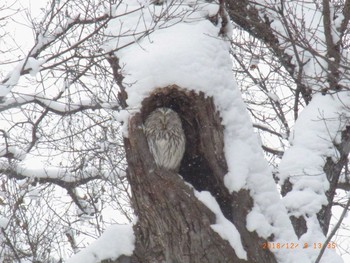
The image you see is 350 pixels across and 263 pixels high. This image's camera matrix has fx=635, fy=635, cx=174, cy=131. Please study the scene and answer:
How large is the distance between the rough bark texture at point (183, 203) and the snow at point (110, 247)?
83 mm

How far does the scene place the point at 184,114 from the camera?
6.55 m

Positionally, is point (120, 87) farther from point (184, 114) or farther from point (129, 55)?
point (184, 114)

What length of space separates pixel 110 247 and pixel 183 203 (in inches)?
37.0

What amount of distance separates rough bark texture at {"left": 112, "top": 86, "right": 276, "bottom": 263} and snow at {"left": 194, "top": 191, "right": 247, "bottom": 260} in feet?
0.13

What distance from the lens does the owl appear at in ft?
22.2

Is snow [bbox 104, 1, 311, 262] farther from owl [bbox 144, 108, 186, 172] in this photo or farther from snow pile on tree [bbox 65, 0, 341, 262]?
owl [bbox 144, 108, 186, 172]

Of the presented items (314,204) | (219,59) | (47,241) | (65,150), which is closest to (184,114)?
(219,59)

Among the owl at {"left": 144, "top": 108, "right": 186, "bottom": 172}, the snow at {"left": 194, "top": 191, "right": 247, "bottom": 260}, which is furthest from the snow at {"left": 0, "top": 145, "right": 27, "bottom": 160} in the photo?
the snow at {"left": 194, "top": 191, "right": 247, "bottom": 260}

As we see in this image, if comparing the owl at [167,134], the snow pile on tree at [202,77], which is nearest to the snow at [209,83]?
the snow pile on tree at [202,77]

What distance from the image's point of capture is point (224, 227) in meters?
5.43

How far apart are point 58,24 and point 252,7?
7.96 ft

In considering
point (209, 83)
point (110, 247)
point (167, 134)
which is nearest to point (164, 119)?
point (167, 134)

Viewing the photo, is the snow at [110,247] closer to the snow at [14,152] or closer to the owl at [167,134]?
the owl at [167,134]

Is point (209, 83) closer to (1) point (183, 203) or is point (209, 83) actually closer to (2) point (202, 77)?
(2) point (202, 77)
